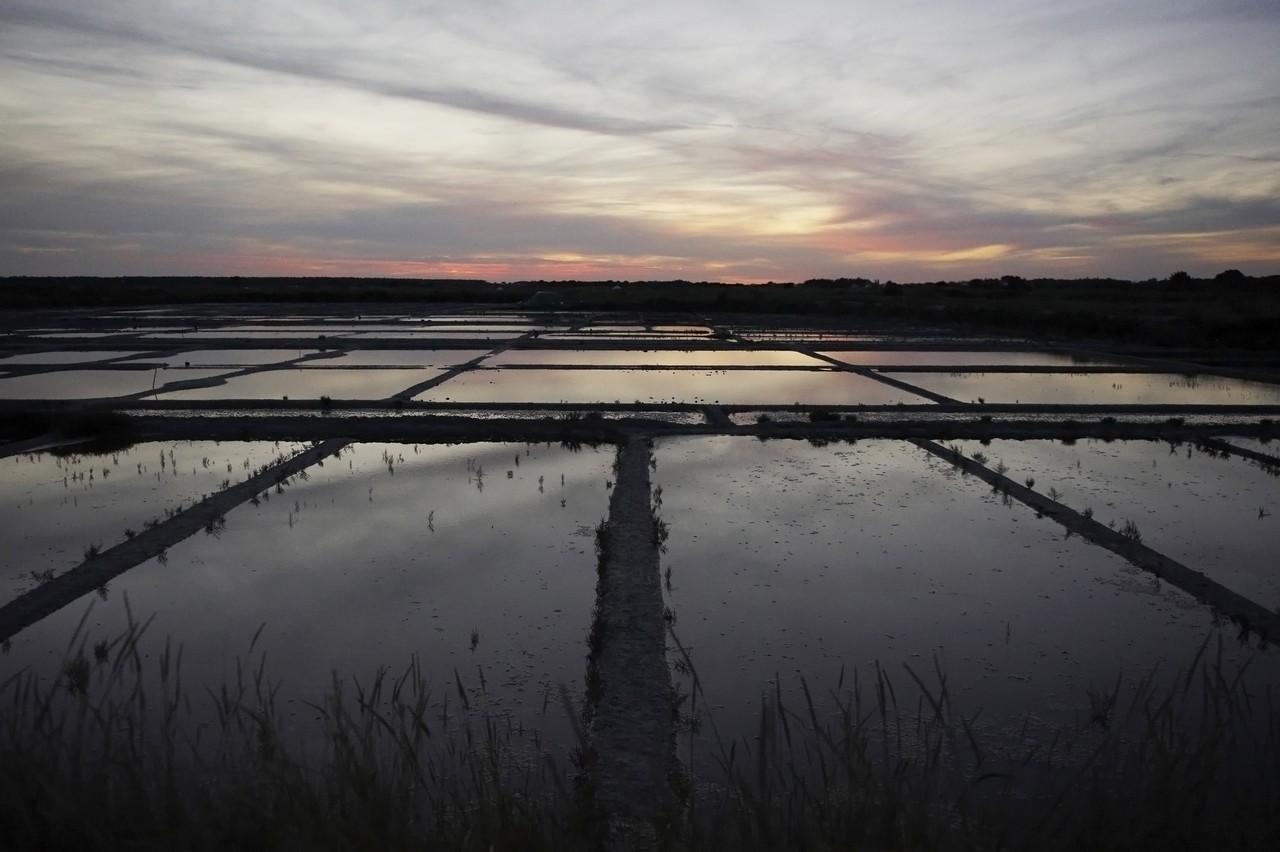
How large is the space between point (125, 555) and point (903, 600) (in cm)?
509

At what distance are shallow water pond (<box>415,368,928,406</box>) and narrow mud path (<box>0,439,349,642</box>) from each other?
566 cm

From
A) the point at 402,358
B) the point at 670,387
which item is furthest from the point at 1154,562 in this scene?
the point at 402,358

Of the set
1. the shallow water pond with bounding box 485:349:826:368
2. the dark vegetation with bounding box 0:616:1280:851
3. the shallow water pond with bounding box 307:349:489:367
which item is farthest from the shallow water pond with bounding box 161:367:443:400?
the dark vegetation with bounding box 0:616:1280:851

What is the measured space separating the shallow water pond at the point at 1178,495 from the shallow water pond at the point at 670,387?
12.1 feet

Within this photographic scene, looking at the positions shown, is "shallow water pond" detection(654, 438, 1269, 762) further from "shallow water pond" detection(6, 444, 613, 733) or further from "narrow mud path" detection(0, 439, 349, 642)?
"narrow mud path" detection(0, 439, 349, 642)

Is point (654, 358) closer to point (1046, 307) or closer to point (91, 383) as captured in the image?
point (91, 383)

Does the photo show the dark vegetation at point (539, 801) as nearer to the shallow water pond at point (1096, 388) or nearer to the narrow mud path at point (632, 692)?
the narrow mud path at point (632, 692)

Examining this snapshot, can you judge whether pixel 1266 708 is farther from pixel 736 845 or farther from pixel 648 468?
pixel 648 468

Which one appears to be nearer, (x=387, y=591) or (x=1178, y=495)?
(x=387, y=591)

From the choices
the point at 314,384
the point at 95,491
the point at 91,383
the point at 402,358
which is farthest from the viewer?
the point at 402,358

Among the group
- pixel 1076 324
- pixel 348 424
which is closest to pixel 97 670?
pixel 348 424

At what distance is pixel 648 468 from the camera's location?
8.58 meters

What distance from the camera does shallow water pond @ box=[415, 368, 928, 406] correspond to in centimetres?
1350

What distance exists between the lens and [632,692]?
3.91 meters
